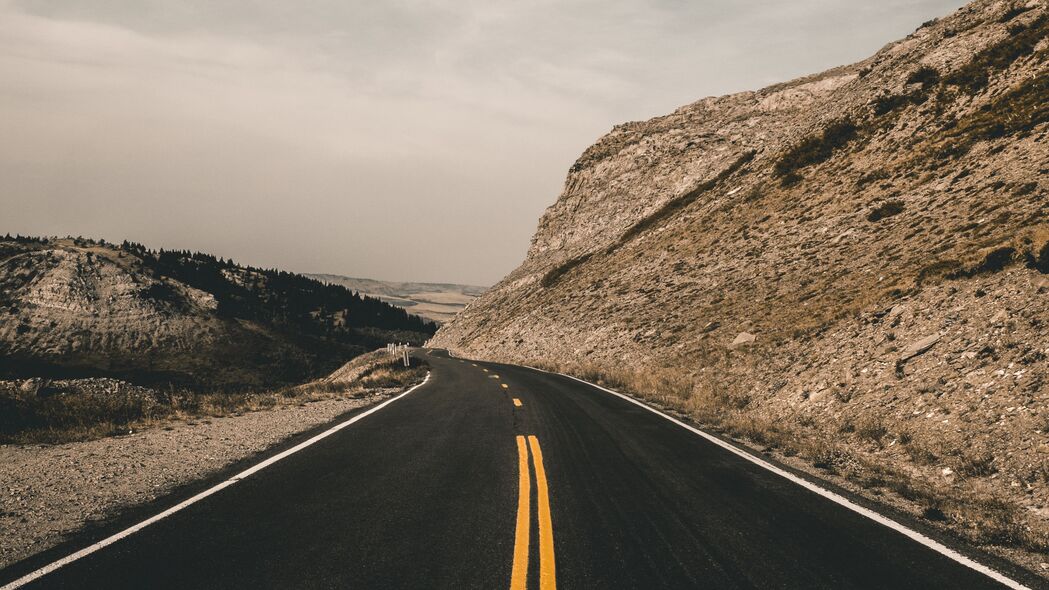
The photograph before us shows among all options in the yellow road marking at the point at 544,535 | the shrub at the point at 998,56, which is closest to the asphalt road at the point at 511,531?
the yellow road marking at the point at 544,535

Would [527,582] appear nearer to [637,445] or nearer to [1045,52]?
[637,445]

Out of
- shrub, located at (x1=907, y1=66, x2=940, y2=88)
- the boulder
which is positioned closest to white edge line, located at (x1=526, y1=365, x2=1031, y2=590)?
the boulder

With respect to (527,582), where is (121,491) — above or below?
below

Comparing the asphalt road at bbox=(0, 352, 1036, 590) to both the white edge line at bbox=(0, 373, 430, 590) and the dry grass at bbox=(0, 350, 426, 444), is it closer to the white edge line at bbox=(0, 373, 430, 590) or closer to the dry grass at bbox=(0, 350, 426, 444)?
the white edge line at bbox=(0, 373, 430, 590)

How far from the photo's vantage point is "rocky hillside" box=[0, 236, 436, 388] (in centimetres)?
7244

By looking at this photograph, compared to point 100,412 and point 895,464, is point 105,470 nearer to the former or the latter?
point 100,412

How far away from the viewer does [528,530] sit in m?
5.11

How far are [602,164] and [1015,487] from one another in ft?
204

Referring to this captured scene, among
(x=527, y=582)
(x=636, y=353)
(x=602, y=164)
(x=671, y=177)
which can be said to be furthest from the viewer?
(x=602, y=164)

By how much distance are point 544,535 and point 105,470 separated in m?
6.48

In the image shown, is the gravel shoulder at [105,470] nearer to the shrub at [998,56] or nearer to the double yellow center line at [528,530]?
the double yellow center line at [528,530]

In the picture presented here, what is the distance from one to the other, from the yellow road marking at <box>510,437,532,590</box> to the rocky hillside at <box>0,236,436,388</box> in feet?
260

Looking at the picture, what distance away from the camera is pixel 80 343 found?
74.8 m

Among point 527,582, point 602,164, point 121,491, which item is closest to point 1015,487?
point 527,582
